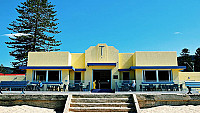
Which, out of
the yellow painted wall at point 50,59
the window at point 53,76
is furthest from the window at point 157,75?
the window at point 53,76

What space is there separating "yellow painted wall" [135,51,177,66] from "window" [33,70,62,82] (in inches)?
318

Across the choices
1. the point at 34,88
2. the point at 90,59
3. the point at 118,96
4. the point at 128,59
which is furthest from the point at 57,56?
the point at 118,96

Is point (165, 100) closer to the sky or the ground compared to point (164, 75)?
closer to the ground

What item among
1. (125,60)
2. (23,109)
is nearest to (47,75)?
(125,60)

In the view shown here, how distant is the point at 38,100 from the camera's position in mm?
11328

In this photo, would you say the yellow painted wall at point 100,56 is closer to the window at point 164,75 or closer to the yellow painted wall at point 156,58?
the yellow painted wall at point 156,58

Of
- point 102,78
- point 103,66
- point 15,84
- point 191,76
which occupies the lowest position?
point 15,84

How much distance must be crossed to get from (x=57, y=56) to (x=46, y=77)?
2348 mm

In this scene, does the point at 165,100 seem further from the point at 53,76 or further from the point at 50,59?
the point at 50,59

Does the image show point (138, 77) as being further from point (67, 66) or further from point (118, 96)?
point (118, 96)

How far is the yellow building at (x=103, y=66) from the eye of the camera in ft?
66.5

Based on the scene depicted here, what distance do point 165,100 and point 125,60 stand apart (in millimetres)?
11089

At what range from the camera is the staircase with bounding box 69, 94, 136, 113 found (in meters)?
10.1

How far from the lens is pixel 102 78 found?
2388 centimetres
